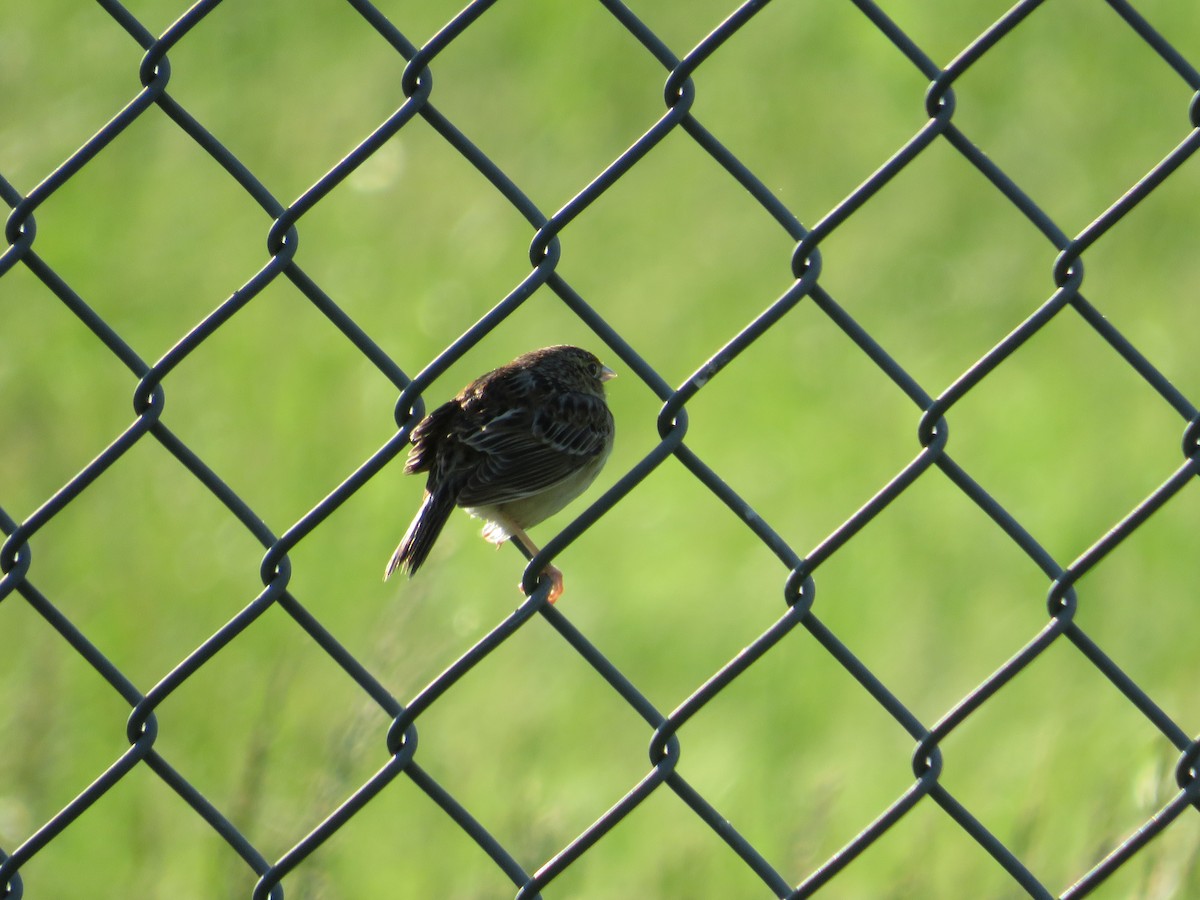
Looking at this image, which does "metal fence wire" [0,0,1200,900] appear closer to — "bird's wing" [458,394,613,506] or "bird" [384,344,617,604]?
"bird" [384,344,617,604]

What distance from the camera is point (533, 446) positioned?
17.0ft

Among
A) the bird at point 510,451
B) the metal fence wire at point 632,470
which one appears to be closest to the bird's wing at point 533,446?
the bird at point 510,451

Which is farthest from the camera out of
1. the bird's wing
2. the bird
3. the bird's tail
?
the bird's wing

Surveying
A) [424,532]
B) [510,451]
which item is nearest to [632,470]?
[424,532]

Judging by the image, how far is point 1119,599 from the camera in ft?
27.9

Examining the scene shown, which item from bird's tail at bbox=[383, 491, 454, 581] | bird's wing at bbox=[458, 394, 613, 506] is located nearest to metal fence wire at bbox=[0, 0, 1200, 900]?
bird's tail at bbox=[383, 491, 454, 581]

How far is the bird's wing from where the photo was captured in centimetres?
496

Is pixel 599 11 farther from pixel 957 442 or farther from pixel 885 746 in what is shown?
pixel 885 746

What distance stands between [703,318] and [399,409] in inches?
274

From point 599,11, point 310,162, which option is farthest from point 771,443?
point 599,11

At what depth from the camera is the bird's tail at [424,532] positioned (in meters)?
4.58

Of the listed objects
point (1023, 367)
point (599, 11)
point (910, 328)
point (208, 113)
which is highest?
point (208, 113)

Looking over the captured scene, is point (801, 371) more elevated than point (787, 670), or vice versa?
point (801, 371)

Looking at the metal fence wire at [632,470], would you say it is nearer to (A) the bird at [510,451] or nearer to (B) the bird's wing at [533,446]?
(A) the bird at [510,451]
